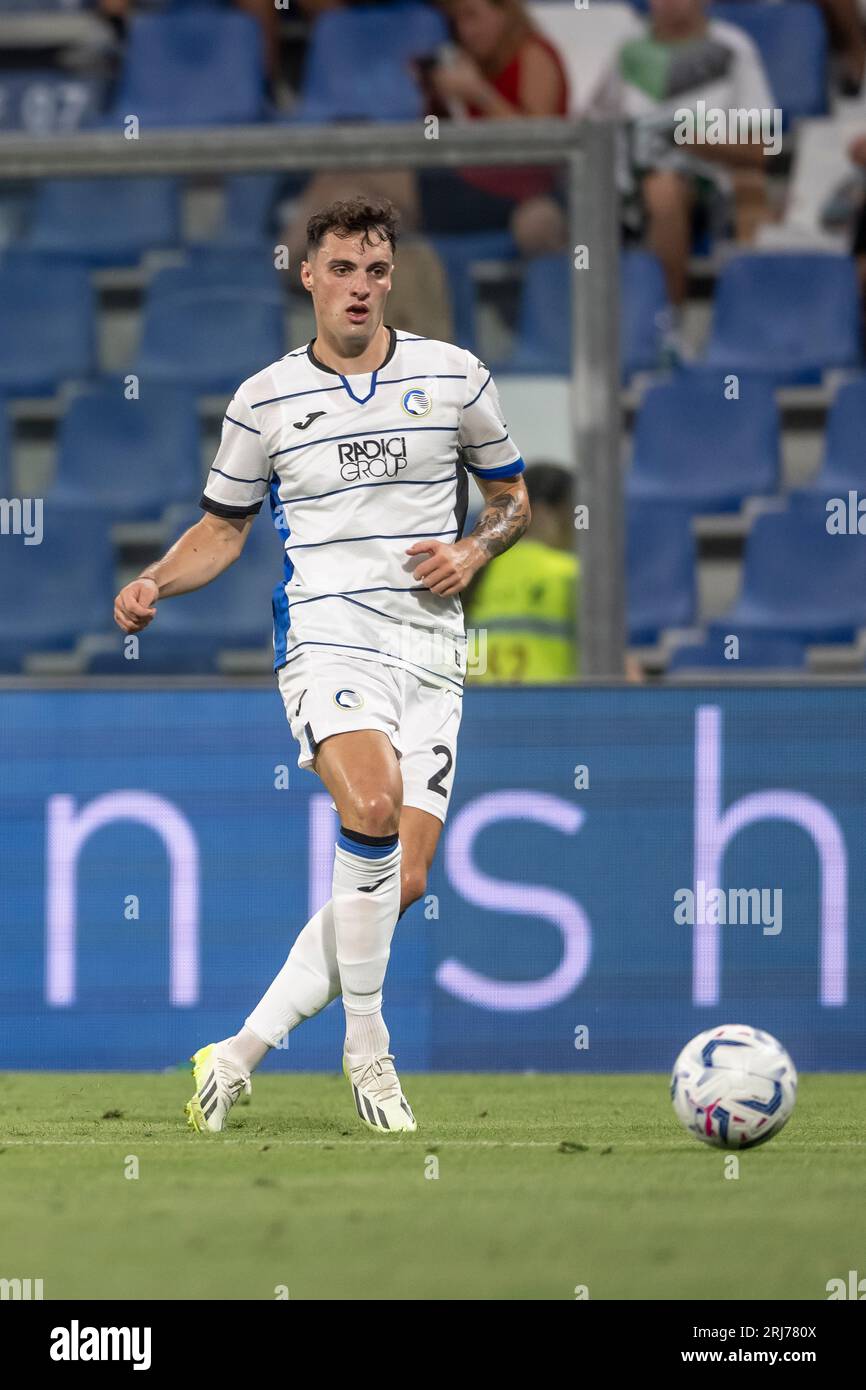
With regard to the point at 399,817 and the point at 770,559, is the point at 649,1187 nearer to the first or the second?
the point at 399,817

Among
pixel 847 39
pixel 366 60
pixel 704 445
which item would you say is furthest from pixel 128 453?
pixel 847 39

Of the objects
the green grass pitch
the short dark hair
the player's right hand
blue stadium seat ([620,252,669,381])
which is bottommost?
the green grass pitch

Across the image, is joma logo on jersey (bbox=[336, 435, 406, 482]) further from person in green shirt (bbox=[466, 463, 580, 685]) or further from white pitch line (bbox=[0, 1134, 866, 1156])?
person in green shirt (bbox=[466, 463, 580, 685])

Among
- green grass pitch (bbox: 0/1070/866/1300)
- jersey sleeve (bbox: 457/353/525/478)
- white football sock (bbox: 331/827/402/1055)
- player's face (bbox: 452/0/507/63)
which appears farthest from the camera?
player's face (bbox: 452/0/507/63)

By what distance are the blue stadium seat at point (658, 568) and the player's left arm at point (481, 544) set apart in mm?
2768

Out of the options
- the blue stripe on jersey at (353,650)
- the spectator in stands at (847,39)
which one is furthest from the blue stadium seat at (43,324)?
the spectator in stands at (847,39)

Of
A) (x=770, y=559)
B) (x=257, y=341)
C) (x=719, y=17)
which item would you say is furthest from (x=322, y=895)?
(x=719, y=17)

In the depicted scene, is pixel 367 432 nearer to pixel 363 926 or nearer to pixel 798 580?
pixel 363 926

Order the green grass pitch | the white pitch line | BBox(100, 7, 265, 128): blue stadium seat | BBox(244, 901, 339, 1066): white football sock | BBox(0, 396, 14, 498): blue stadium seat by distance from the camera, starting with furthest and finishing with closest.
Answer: BBox(100, 7, 265, 128): blue stadium seat
BBox(0, 396, 14, 498): blue stadium seat
BBox(244, 901, 339, 1066): white football sock
the white pitch line
the green grass pitch

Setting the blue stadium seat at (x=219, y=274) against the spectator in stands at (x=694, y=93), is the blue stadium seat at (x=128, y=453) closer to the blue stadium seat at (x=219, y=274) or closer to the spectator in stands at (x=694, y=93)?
the blue stadium seat at (x=219, y=274)

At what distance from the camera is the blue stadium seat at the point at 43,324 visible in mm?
7680

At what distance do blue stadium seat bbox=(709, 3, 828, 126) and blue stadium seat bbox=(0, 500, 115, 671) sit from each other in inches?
184

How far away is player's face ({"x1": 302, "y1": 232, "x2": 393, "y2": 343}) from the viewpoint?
16.6 ft

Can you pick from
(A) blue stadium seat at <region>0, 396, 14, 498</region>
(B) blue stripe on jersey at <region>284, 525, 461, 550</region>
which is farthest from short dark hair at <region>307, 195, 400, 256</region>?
(A) blue stadium seat at <region>0, 396, 14, 498</region>
